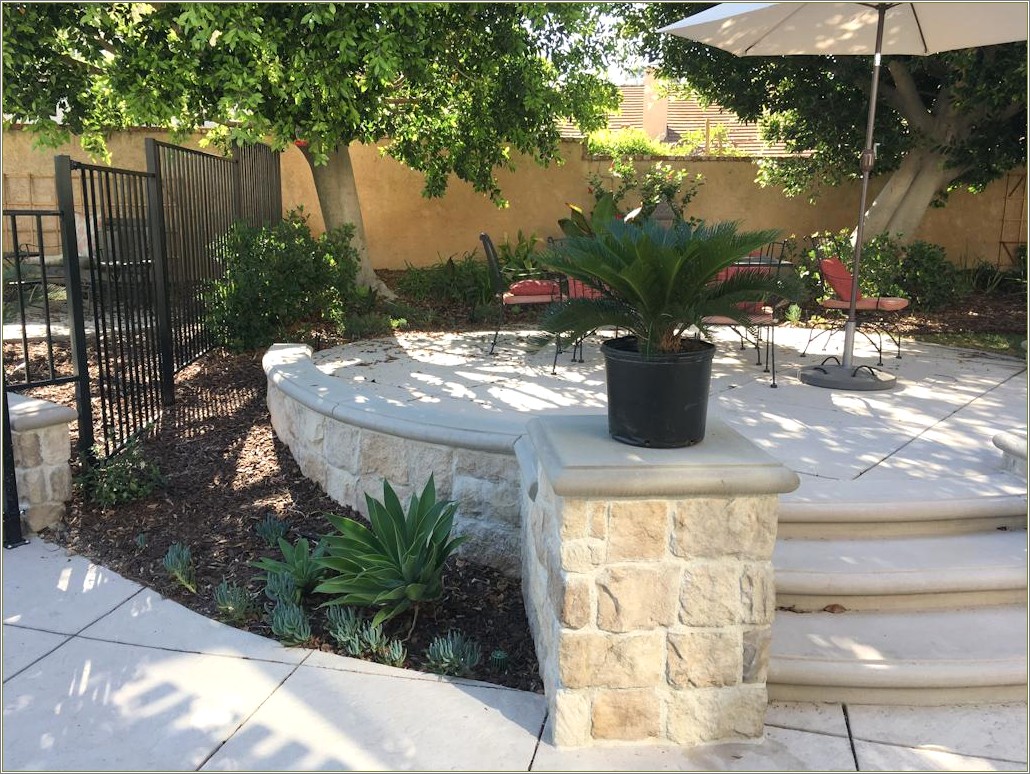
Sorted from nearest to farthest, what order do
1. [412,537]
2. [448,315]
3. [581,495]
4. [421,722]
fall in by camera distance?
[581,495] < [421,722] < [412,537] < [448,315]

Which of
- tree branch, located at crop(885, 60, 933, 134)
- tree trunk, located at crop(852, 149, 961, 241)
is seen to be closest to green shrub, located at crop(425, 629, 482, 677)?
tree trunk, located at crop(852, 149, 961, 241)

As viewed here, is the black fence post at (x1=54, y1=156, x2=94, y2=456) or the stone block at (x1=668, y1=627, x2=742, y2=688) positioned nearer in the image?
the stone block at (x1=668, y1=627, x2=742, y2=688)

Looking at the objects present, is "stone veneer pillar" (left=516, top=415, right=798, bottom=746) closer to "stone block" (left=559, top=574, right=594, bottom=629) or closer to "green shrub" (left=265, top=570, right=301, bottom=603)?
"stone block" (left=559, top=574, right=594, bottom=629)

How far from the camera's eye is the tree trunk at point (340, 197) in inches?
336

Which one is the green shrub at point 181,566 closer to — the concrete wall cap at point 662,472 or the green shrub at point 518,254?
the concrete wall cap at point 662,472

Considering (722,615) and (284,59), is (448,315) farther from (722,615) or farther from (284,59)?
(722,615)

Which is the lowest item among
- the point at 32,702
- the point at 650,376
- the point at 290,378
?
the point at 32,702

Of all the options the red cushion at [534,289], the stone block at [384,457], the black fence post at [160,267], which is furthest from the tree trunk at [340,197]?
the stone block at [384,457]

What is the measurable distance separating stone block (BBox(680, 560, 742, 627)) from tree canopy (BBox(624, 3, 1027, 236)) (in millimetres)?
7667

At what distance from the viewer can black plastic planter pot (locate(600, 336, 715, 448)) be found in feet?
8.64

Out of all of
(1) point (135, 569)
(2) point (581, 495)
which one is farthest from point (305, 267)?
(2) point (581, 495)

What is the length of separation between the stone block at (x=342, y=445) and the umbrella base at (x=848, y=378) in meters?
3.34

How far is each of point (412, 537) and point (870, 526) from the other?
6.29 ft

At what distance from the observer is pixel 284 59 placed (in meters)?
6.10
